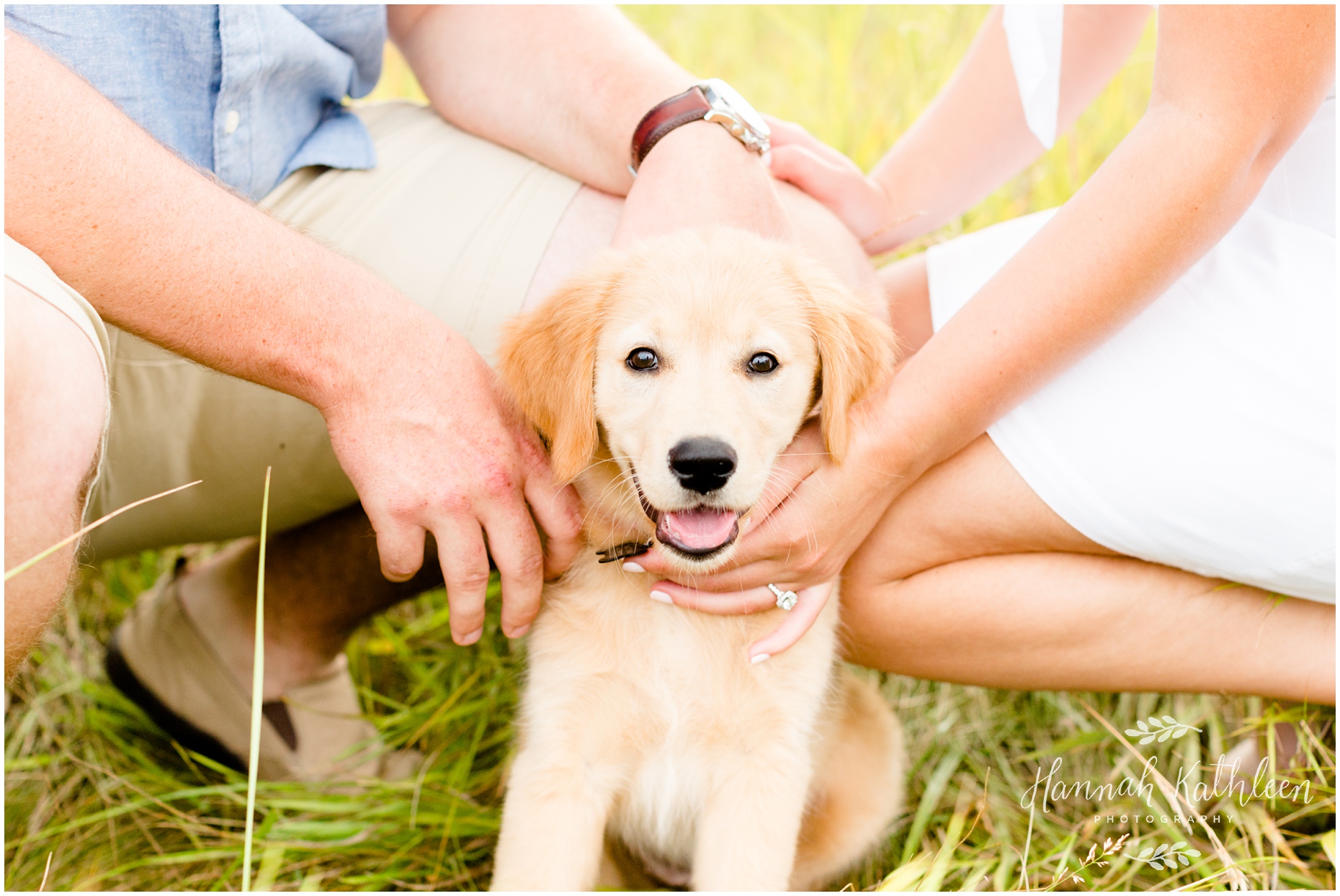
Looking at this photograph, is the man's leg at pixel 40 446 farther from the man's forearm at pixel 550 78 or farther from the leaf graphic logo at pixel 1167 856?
the leaf graphic logo at pixel 1167 856

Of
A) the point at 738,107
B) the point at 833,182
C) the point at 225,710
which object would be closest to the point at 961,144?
the point at 833,182

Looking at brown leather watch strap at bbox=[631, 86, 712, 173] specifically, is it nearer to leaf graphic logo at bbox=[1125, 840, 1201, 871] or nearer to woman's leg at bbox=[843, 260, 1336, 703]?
woman's leg at bbox=[843, 260, 1336, 703]

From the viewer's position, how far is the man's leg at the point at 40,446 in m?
1.07

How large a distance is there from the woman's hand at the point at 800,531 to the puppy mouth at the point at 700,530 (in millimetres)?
62

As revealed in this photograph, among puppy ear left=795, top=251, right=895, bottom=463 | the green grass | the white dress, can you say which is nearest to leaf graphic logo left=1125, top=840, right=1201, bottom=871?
the green grass

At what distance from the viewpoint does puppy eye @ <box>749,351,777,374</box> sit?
1.67m

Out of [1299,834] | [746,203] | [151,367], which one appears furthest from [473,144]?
[1299,834]

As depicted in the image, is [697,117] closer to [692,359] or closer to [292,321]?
[692,359]

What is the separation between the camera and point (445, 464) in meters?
1.54

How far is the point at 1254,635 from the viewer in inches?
75.1

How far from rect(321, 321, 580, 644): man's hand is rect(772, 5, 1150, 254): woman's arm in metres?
1.00

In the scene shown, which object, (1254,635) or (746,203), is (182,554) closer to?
(746,203)

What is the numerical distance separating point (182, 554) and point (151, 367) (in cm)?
122

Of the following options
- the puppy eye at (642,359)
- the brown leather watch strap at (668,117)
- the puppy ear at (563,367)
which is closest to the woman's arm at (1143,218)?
the puppy eye at (642,359)
